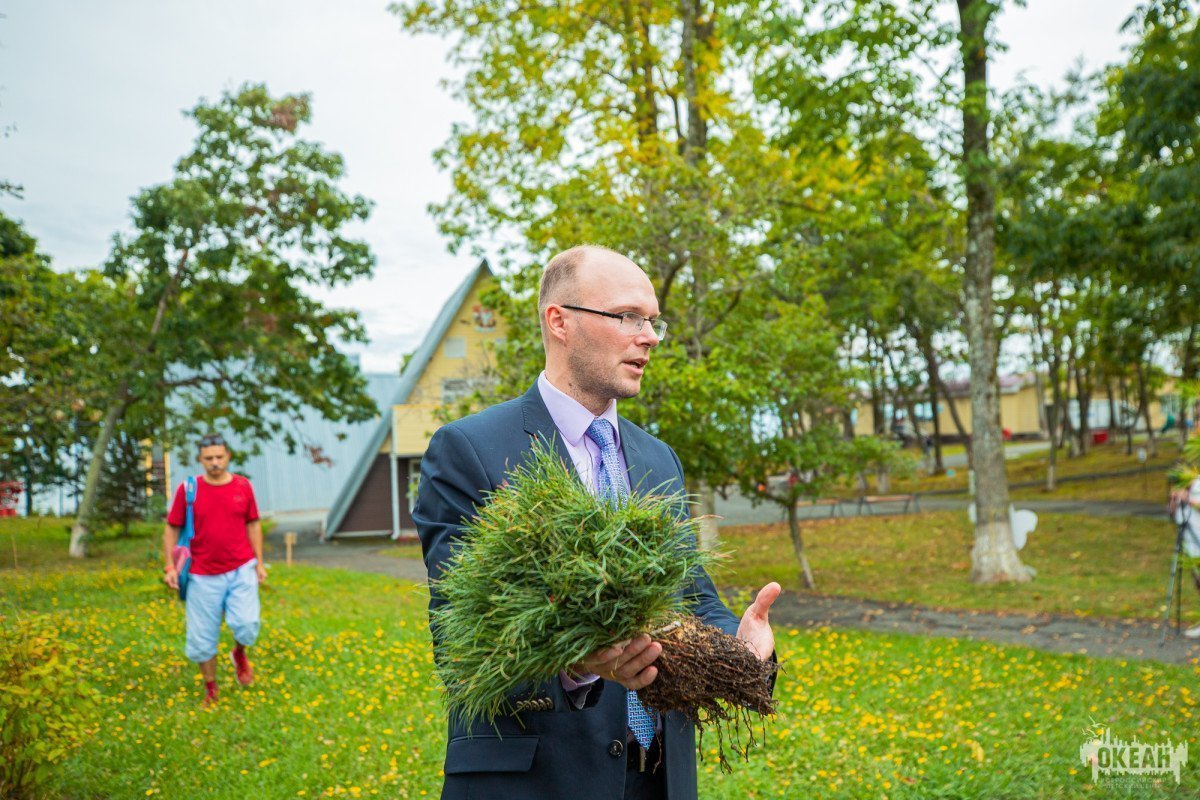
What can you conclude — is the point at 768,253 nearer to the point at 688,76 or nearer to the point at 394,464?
the point at 688,76

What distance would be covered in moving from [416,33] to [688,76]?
6854 millimetres

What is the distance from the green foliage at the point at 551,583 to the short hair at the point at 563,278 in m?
0.71

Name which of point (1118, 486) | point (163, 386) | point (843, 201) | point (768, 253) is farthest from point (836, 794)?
point (1118, 486)

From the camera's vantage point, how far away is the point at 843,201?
20516 mm

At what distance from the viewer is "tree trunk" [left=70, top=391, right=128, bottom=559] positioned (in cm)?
2395

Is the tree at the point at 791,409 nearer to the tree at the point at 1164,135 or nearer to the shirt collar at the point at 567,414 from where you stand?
the tree at the point at 1164,135

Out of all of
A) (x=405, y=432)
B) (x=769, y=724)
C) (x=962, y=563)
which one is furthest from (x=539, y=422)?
(x=405, y=432)

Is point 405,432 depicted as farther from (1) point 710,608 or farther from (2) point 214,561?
(1) point 710,608

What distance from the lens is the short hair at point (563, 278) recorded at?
282 centimetres

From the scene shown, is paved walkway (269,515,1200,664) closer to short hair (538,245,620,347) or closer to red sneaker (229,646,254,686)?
red sneaker (229,646,254,686)

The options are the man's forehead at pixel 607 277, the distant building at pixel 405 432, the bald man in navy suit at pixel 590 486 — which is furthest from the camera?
the distant building at pixel 405 432

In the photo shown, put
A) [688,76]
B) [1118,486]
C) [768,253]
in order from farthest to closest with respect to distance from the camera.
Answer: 1. [1118,486]
2. [688,76]
3. [768,253]

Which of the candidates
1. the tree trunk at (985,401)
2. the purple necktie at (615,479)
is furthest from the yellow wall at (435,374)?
the purple necktie at (615,479)

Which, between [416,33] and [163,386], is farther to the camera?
[163,386]
